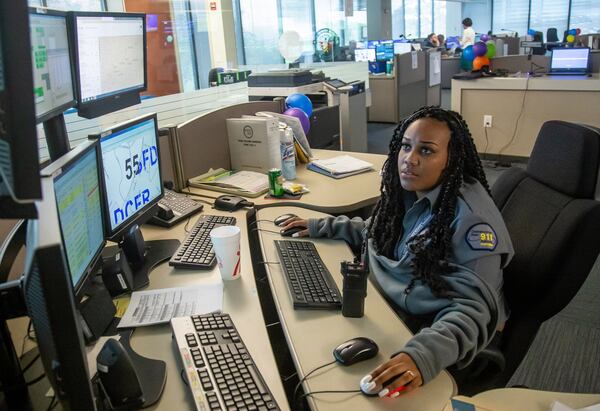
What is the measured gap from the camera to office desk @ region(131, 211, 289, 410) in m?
0.99

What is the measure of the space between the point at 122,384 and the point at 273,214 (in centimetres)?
109

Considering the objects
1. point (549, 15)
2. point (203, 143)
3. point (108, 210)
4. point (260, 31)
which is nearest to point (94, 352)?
point (108, 210)

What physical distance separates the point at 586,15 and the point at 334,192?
14.2 metres

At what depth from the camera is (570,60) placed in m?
4.86

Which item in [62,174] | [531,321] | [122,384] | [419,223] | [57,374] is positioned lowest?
[531,321]

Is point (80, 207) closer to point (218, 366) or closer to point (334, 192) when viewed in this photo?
point (218, 366)

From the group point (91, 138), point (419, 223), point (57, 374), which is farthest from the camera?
point (419, 223)

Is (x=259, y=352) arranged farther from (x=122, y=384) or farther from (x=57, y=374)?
(x=57, y=374)

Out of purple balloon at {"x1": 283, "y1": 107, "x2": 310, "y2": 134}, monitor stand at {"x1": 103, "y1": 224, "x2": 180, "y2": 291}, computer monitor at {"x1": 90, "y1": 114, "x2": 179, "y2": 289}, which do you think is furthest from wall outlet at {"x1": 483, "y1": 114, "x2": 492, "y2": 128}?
monitor stand at {"x1": 103, "y1": 224, "x2": 180, "y2": 291}

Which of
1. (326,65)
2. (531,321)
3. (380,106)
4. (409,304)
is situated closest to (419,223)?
(409,304)

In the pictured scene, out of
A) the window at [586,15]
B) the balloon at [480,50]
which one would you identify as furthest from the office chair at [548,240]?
the window at [586,15]

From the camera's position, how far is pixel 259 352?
3.61 ft

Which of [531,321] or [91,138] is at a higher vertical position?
[91,138]

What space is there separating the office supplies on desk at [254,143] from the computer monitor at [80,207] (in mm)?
1164
